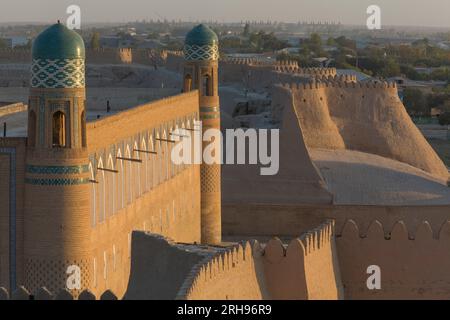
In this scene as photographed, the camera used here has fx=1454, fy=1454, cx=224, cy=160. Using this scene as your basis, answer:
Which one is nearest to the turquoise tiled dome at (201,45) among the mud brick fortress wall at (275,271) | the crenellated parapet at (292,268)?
the mud brick fortress wall at (275,271)

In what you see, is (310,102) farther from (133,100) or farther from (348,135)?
(133,100)

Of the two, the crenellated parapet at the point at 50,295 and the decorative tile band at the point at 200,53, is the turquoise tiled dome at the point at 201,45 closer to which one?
the decorative tile band at the point at 200,53

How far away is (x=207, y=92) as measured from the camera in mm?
27844

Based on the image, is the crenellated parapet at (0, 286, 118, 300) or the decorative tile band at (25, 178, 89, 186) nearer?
the crenellated parapet at (0, 286, 118, 300)

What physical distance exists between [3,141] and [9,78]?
31.4 meters

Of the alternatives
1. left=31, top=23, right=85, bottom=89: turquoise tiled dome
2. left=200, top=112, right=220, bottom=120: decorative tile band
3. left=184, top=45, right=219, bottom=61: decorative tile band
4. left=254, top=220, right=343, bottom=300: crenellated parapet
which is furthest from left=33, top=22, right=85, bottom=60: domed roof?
left=200, top=112, right=220, bottom=120: decorative tile band

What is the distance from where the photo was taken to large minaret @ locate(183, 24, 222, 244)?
27.5 metres

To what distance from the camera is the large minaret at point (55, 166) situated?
16.9m

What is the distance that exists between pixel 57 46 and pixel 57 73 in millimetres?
346

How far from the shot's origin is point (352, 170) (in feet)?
109

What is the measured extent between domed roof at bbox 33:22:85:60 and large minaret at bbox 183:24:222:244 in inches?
421

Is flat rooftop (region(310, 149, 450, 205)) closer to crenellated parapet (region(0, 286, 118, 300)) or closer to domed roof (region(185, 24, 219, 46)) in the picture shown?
domed roof (region(185, 24, 219, 46))

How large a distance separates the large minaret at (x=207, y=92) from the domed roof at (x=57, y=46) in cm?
1069
